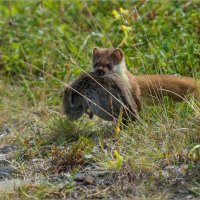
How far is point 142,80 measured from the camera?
7793mm

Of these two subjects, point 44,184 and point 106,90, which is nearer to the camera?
point 44,184

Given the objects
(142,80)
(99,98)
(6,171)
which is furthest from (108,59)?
(6,171)

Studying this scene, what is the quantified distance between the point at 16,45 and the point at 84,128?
2952 millimetres

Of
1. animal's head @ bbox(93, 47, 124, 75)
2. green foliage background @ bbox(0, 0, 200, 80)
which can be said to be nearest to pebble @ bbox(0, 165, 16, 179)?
green foliage background @ bbox(0, 0, 200, 80)

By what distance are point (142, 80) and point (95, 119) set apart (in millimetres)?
722

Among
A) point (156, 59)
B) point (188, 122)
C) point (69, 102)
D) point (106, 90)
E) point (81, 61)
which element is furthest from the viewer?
point (81, 61)

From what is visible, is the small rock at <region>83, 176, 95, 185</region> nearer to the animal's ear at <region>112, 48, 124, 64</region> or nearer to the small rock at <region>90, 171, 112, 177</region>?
the small rock at <region>90, 171, 112, 177</region>

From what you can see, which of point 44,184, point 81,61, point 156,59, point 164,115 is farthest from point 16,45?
point 44,184

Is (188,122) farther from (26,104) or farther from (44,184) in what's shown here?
(26,104)

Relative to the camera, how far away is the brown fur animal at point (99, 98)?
695 centimetres

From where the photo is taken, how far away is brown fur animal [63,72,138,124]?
22.8 feet

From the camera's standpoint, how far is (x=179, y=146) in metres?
5.68

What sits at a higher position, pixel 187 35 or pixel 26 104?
pixel 187 35

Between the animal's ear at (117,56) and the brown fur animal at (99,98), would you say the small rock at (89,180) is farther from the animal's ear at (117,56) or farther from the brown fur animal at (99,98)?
the animal's ear at (117,56)
